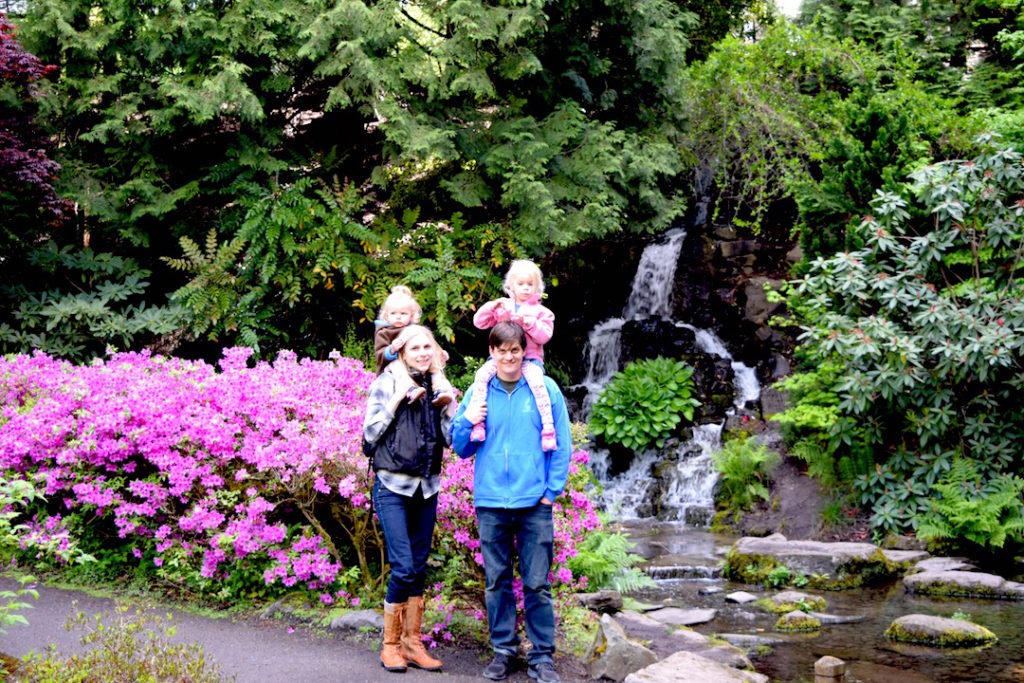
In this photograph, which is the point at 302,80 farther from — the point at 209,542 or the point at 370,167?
the point at 209,542

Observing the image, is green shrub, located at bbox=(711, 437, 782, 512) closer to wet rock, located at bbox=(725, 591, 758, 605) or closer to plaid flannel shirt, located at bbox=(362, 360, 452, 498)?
wet rock, located at bbox=(725, 591, 758, 605)

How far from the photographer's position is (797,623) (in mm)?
7184

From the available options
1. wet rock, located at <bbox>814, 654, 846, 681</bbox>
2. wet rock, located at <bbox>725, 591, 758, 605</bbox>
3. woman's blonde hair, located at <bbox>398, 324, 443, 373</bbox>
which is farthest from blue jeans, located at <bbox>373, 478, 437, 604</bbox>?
wet rock, located at <bbox>725, 591, 758, 605</bbox>

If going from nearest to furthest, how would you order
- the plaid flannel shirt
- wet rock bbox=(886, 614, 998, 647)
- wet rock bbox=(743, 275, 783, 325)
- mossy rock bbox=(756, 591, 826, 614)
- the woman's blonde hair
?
the plaid flannel shirt, the woman's blonde hair, wet rock bbox=(886, 614, 998, 647), mossy rock bbox=(756, 591, 826, 614), wet rock bbox=(743, 275, 783, 325)

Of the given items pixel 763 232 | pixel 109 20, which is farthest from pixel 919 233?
pixel 109 20

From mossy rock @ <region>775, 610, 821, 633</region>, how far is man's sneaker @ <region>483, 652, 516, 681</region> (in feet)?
11.5

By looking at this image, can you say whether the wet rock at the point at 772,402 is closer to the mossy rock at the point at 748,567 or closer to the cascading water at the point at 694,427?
the cascading water at the point at 694,427

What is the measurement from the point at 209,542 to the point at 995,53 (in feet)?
53.9

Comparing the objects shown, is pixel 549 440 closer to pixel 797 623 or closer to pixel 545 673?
pixel 545 673

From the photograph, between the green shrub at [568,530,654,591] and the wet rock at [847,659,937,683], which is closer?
the wet rock at [847,659,937,683]

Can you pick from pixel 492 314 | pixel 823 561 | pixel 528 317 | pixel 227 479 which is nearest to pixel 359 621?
pixel 227 479

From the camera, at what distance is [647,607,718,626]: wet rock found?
7.27 metres

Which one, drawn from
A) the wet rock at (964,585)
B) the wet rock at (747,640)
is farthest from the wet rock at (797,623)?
the wet rock at (964,585)

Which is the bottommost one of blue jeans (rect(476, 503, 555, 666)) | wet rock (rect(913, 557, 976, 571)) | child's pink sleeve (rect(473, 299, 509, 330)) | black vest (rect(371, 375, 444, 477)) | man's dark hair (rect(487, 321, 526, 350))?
wet rock (rect(913, 557, 976, 571))
